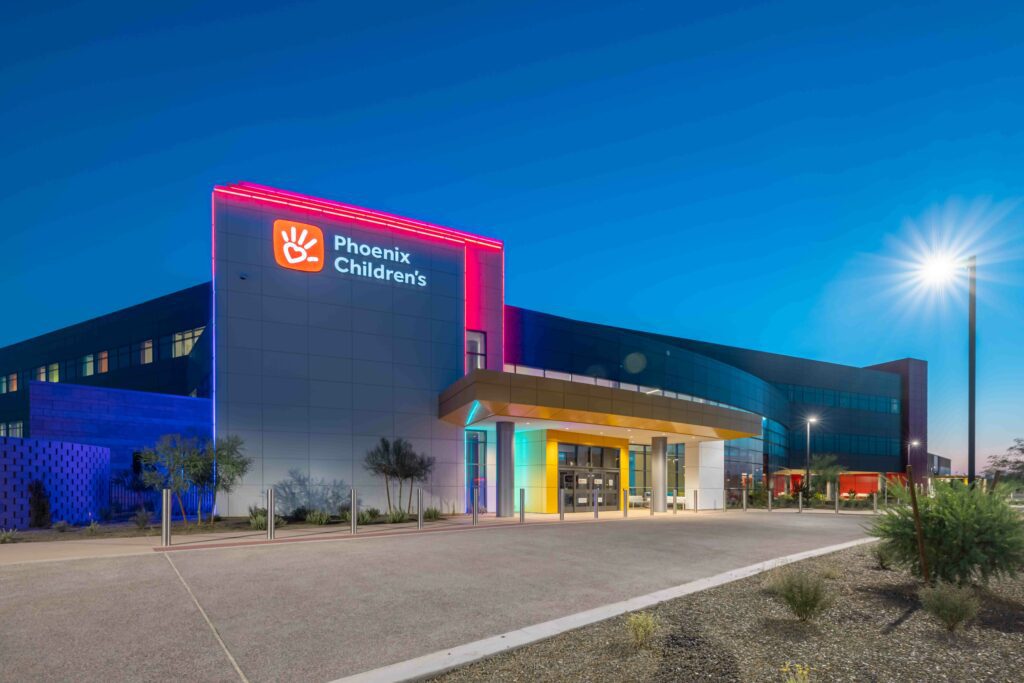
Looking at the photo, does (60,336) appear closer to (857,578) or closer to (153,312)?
(153,312)

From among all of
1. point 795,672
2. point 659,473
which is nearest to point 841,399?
point 659,473

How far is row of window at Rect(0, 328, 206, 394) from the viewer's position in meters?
44.6

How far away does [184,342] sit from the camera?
→ 44375 mm

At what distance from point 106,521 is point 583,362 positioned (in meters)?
26.3

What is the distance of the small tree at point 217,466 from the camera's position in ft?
70.5

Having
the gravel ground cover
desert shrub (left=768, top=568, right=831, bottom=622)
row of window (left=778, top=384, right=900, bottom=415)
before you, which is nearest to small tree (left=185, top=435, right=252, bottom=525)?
the gravel ground cover

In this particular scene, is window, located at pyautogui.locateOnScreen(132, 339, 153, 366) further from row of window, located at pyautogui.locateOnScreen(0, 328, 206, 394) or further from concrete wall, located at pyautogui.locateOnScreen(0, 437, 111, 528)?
concrete wall, located at pyautogui.locateOnScreen(0, 437, 111, 528)

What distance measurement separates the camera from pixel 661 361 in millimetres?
47281

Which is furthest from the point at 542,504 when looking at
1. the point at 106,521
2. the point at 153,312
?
the point at 153,312

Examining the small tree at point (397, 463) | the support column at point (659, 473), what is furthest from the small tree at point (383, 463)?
the support column at point (659, 473)

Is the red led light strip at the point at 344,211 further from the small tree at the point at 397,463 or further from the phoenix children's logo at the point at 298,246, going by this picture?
the small tree at the point at 397,463

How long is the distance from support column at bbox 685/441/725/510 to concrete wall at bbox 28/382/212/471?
27.5 metres

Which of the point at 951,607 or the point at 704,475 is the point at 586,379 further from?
the point at 951,607

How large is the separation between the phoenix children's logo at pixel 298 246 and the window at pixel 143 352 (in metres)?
26.3
